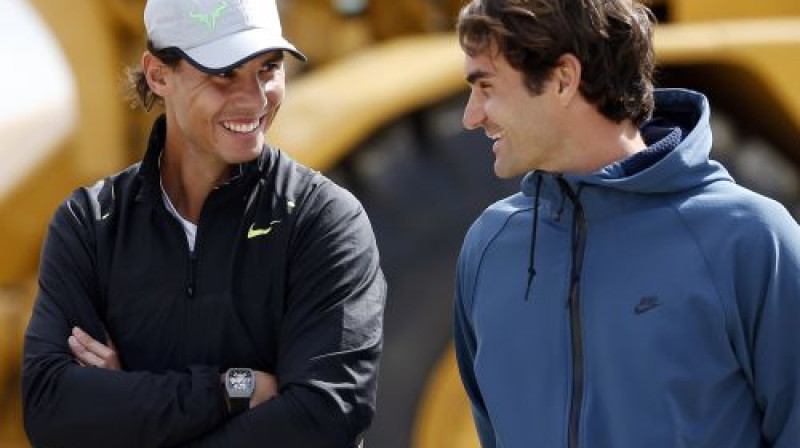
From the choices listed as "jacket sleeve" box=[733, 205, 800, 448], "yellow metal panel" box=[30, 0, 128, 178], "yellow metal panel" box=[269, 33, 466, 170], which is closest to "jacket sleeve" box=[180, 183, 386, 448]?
"jacket sleeve" box=[733, 205, 800, 448]

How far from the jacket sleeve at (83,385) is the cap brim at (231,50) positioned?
293 mm

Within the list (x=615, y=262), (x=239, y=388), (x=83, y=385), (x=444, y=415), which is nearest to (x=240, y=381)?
(x=239, y=388)

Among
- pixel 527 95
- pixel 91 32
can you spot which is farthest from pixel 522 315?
pixel 91 32

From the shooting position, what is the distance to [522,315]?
7.00 feet

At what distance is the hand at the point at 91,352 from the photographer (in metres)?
2.34

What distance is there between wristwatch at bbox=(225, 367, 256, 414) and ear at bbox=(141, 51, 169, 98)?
428 mm

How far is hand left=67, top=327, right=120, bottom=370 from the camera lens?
2.34 meters

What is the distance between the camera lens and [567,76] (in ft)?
6.89

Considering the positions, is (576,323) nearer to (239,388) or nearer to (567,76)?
(567,76)

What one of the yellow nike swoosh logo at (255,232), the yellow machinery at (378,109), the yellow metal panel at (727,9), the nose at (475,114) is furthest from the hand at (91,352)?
the yellow metal panel at (727,9)

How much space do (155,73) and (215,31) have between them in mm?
147

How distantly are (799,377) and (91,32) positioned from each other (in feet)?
6.29

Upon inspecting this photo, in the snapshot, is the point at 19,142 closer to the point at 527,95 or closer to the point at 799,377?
the point at 527,95

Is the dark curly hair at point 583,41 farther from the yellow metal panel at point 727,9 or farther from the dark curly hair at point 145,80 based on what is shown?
the yellow metal panel at point 727,9
